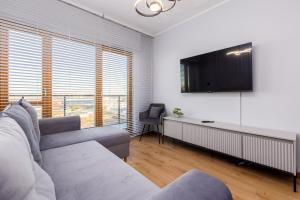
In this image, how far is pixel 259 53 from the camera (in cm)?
220

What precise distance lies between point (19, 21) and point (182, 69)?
278 centimetres

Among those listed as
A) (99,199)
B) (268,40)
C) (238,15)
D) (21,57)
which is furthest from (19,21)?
(268,40)

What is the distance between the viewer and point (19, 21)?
88.3 inches

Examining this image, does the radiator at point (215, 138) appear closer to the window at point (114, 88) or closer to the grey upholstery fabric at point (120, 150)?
the grey upholstery fabric at point (120, 150)

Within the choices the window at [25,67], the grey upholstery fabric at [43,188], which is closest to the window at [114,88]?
the window at [25,67]

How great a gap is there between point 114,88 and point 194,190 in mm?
2977

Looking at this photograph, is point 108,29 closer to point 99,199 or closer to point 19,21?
point 19,21

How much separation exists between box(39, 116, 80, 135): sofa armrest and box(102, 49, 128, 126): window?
2.90 feet

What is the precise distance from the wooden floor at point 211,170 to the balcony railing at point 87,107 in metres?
0.81

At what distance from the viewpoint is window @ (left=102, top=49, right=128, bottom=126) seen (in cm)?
325

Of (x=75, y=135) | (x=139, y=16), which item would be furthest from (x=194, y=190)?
(x=139, y=16)

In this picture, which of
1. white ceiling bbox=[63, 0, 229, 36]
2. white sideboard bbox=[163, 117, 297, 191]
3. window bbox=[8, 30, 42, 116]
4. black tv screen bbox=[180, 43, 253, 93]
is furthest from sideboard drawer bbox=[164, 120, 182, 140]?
window bbox=[8, 30, 42, 116]

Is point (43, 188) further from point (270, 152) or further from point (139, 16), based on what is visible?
point (139, 16)

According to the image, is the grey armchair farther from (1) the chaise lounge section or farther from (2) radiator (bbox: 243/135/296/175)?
(2) radiator (bbox: 243/135/296/175)
